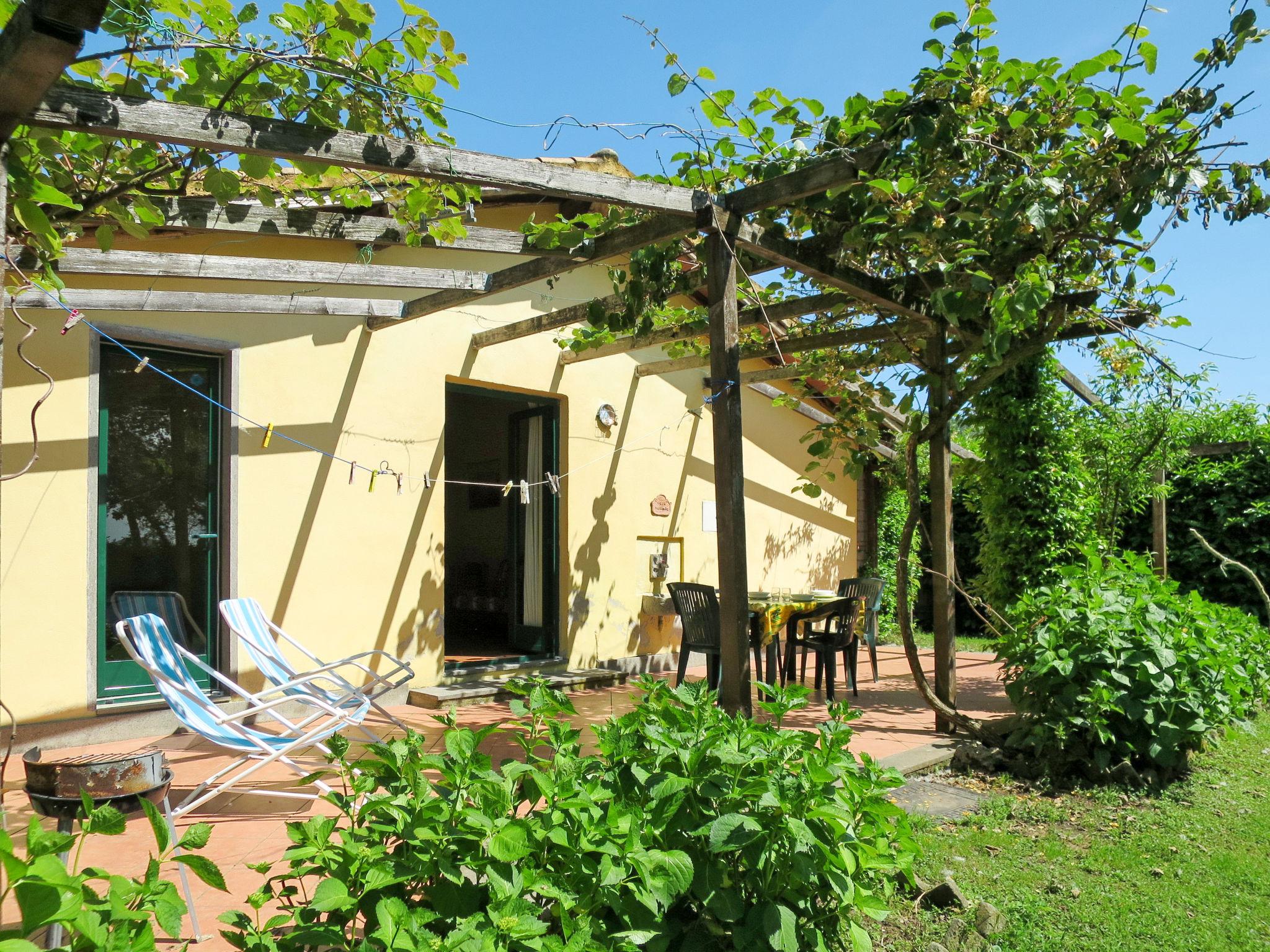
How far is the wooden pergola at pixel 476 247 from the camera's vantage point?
2.40 meters

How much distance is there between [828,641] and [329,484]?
390 centimetres

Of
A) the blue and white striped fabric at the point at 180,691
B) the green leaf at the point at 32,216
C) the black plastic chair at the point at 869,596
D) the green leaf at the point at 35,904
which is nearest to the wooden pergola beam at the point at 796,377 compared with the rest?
the black plastic chair at the point at 869,596

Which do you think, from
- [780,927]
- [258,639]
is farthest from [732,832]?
[258,639]

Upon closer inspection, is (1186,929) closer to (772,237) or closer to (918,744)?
(918,744)

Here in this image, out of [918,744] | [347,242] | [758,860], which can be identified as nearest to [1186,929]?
[758,860]

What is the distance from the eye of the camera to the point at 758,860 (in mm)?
2037

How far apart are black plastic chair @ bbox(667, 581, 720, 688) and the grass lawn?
216 centimetres

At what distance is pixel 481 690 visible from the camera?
660 cm

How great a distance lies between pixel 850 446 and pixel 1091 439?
2400 millimetres

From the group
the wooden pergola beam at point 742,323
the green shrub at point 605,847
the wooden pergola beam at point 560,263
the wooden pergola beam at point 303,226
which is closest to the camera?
the green shrub at point 605,847

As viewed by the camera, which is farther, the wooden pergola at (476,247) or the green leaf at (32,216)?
the green leaf at (32,216)

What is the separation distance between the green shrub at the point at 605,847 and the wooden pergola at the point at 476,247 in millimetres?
1474

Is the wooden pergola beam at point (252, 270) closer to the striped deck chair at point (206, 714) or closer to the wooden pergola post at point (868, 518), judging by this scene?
the striped deck chair at point (206, 714)

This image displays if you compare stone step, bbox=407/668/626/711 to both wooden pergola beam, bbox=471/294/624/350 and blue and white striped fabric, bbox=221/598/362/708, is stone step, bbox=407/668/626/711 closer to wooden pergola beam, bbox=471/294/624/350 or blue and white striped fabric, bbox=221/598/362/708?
blue and white striped fabric, bbox=221/598/362/708
